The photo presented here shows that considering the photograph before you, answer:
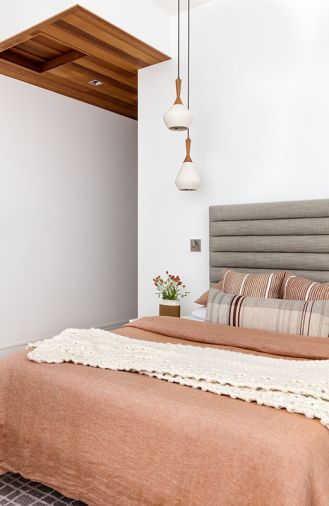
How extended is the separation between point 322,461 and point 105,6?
301cm

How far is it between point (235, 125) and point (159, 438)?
2543 millimetres

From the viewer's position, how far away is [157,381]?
1.78 metres

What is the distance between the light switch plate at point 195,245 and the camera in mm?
3701

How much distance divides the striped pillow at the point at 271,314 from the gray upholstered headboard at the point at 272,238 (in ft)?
1.91

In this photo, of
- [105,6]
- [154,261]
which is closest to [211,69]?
[105,6]

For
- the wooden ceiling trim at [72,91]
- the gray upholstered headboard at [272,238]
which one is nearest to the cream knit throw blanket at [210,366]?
the gray upholstered headboard at [272,238]

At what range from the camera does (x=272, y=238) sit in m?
3.25

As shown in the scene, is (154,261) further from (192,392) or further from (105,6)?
(192,392)

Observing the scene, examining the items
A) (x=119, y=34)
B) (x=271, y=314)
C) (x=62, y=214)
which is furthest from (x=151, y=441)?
(x=62, y=214)

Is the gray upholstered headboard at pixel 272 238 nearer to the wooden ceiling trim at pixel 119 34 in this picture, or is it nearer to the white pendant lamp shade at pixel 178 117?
the white pendant lamp shade at pixel 178 117

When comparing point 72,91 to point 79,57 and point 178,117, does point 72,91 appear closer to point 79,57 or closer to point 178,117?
point 79,57

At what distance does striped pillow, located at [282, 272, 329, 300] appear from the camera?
264 cm

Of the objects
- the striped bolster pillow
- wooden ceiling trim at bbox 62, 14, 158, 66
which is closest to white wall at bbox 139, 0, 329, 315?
wooden ceiling trim at bbox 62, 14, 158, 66

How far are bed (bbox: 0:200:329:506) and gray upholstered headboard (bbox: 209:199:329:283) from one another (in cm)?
87
